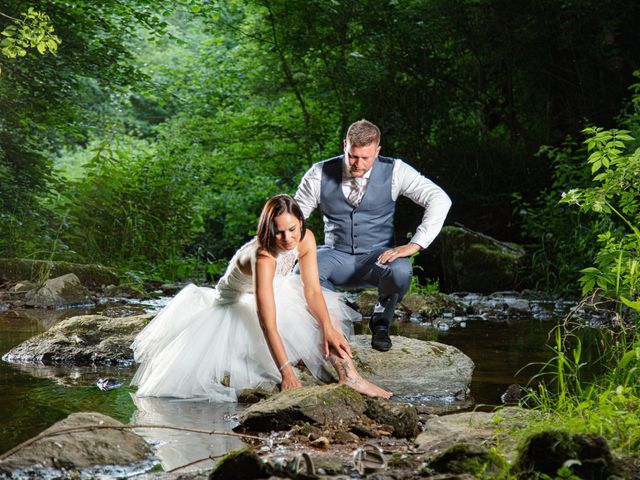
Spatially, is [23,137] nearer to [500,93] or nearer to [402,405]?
[500,93]

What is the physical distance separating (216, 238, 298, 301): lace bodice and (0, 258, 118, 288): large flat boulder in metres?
6.25

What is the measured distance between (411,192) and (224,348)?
1681 mm

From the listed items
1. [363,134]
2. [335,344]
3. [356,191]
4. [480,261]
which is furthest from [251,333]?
[480,261]

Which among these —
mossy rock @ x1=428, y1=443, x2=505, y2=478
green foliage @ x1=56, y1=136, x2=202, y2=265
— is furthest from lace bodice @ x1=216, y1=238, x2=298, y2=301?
green foliage @ x1=56, y1=136, x2=202, y2=265

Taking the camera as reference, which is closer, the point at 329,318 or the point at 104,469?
the point at 104,469

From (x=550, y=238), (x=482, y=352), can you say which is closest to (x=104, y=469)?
(x=482, y=352)

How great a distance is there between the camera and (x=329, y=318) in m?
5.11

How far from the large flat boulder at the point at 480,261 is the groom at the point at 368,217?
693 cm

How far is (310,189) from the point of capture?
226 inches

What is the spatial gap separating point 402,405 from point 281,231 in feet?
3.82

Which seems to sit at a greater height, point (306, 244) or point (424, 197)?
point (424, 197)

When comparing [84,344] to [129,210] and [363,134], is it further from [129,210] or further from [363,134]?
[129,210]

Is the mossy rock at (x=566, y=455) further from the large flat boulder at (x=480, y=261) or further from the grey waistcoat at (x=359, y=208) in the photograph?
the large flat boulder at (x=480, y=261)

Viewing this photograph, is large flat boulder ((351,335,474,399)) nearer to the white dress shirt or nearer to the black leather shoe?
the black leather shoe
